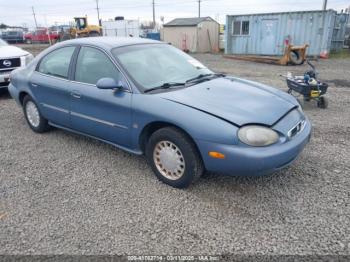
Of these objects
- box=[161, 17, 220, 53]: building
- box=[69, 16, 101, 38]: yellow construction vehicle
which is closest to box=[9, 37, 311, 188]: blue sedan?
box=[161, 17, 220, 53]: building

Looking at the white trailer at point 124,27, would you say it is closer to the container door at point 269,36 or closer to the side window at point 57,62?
the container door at point 269,36

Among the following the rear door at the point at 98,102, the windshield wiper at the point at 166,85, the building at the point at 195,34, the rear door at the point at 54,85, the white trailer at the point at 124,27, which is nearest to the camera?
the windshield wiper at the point at 166,85

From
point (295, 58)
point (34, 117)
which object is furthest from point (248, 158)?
point (295, 58)

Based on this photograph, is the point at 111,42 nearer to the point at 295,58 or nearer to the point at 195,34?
the point at 295,58

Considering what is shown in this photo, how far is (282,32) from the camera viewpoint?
1741 centimetres

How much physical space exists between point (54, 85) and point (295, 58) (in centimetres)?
1309

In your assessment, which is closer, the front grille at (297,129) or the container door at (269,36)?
the front grille at (297,129)

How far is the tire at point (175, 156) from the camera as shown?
3084 millimetres

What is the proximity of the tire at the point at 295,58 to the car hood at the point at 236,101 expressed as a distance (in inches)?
461

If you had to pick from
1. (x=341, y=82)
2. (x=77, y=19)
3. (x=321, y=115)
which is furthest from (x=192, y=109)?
(x=77, y=19)

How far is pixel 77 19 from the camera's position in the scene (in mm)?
33250

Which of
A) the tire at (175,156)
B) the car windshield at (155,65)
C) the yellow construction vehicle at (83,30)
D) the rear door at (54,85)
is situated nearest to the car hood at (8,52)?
the rear door at (54,85)

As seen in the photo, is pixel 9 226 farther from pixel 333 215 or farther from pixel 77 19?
pixel 77 19

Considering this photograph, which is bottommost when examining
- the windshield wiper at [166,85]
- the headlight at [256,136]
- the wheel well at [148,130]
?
the wheel well at [148,130]
